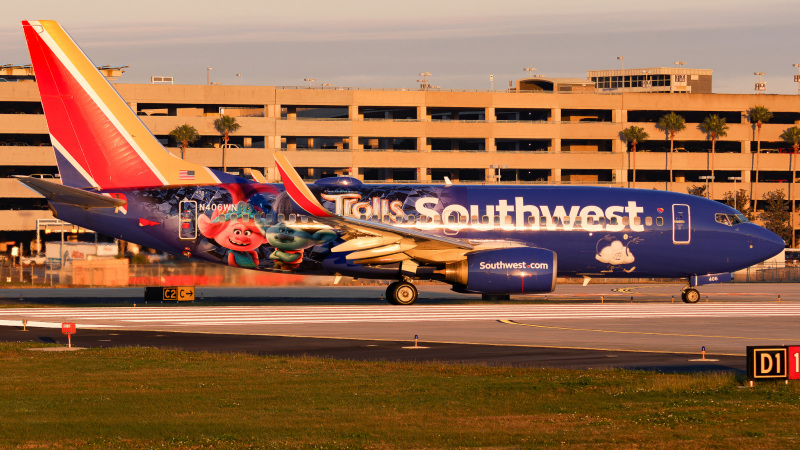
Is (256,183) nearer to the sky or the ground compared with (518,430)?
nearer to the sky

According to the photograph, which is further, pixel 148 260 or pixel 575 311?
pixel 148 260

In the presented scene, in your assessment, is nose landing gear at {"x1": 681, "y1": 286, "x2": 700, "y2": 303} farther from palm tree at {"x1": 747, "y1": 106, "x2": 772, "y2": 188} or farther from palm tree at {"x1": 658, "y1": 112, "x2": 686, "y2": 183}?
palm tree at {"x1": 747, "y1": 106, "x2": 772, "y2": 188}

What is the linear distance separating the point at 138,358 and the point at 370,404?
29.5ft

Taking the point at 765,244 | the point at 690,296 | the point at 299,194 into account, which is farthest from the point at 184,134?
the point at 765,244

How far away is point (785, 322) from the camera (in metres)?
33.3

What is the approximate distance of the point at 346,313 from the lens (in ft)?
119

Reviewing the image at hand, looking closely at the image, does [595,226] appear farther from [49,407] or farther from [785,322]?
[49,407]

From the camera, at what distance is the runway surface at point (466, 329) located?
81.0 feet

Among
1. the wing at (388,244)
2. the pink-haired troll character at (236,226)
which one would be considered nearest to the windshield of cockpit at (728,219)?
the wing at (388,244)

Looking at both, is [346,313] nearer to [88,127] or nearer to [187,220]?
[187,220]

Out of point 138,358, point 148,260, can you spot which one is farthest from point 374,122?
point 138,358

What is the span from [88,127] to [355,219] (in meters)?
11.6

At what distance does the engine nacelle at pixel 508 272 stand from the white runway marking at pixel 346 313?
0.96 m

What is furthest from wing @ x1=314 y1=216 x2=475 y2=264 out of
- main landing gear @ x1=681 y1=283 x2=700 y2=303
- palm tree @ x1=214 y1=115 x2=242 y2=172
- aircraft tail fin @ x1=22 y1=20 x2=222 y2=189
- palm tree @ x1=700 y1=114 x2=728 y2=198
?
palm tree @ x1=700 y1=114 x2=728 y2=198
